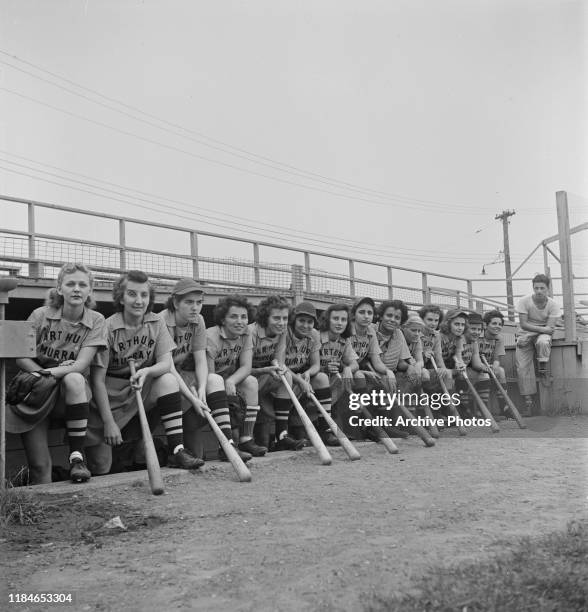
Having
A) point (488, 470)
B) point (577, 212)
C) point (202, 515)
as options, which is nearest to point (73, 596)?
point (202, 515)

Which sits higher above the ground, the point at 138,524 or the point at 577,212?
the point at 577,212

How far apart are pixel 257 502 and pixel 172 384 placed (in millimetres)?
1355

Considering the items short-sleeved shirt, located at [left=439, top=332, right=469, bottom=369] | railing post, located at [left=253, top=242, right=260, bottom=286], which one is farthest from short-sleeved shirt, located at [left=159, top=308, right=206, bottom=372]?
railing post, located at [left=253, top=242, right=260, bottom=286]

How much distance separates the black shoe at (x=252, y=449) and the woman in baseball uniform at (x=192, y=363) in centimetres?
33

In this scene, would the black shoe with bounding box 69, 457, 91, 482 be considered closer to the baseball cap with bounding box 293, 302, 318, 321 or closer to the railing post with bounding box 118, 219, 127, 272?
the baseball cap with bounding box 293, 302, 318, 321

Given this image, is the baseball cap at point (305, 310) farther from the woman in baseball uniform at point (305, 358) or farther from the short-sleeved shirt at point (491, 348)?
the short-sleeved shirt at point (491, 348)

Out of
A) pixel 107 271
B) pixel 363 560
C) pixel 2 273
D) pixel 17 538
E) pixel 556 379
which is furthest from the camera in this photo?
pixel 107 271

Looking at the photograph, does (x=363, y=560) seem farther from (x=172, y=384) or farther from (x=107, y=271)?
(x=107, y=271)

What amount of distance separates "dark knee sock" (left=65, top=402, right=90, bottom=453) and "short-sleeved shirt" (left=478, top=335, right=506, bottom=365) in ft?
17.4

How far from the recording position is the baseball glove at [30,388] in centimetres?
408

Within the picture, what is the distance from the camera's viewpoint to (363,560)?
241cm

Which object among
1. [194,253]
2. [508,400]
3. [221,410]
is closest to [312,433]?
[221,410]

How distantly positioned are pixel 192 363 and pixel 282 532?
8.18 ft

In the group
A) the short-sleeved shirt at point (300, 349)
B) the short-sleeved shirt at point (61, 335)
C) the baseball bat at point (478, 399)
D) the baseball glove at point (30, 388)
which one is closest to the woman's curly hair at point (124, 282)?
the short-sleeved shirt at point (61, 335)
